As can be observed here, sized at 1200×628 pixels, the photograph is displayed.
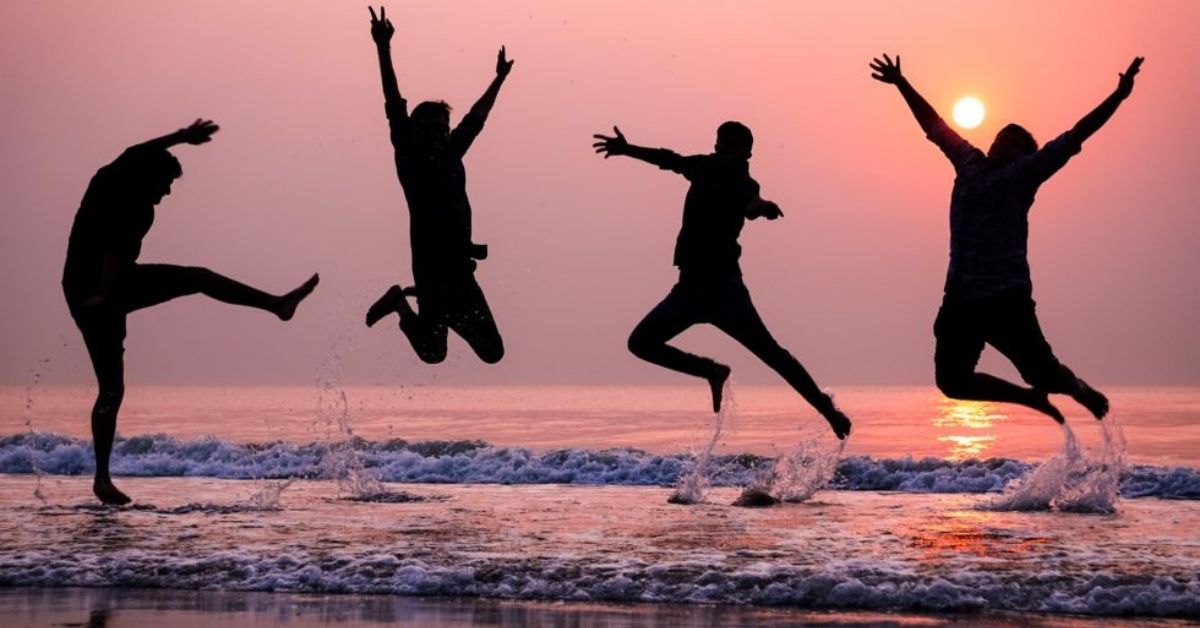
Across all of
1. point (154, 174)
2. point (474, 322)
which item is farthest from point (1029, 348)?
point (154, 174)

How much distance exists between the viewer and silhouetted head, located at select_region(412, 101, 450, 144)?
37.2 ft

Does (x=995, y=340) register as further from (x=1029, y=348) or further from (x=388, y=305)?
(x=388, y=305)

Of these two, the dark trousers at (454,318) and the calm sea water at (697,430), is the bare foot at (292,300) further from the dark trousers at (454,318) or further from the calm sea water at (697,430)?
the calm sea water at (697,430)

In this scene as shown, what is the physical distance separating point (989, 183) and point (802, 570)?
346 centimetres

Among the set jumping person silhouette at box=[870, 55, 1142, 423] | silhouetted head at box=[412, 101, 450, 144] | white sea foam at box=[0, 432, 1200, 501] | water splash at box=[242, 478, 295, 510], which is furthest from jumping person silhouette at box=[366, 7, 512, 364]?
jumping person silhouette at box=[870, 55, 1142, 423]

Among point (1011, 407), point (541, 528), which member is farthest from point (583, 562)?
point (1011, 407)

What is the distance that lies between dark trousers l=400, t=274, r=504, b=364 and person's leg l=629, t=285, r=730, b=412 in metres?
1.06

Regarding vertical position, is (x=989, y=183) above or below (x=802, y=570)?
above

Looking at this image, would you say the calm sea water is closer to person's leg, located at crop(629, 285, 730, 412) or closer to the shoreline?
person's leg, located at crop(629, 285, 730, 412)

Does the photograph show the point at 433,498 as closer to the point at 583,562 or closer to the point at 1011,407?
the point at 583,562

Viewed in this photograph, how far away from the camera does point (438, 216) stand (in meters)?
11.3

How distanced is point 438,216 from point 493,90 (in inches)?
42.6

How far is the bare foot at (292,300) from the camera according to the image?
11305 mm

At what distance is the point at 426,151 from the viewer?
11.3 meters
